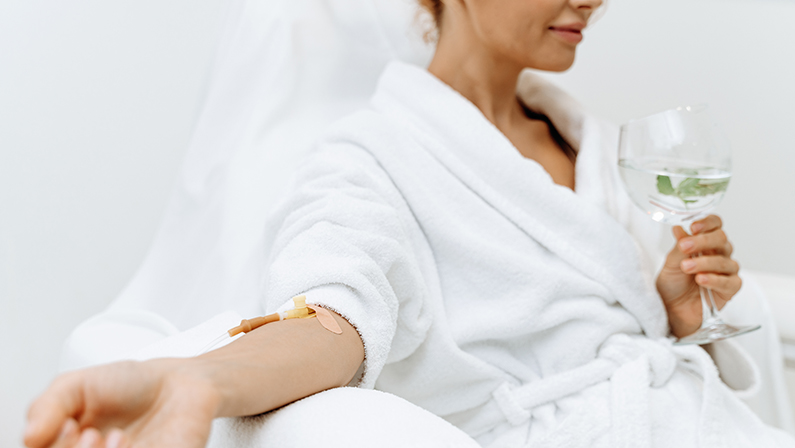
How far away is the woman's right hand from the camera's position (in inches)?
13.8

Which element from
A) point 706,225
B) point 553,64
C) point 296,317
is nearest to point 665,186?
point 706,225

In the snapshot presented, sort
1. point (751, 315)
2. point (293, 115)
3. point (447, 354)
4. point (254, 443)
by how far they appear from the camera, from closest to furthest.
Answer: point (254, 443), point (447, 354), point (751, 315), point (293, 115)

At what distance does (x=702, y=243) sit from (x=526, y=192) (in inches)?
10.8

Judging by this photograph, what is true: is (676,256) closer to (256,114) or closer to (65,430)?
(256,114)

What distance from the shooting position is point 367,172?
85cm

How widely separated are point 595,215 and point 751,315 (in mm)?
443

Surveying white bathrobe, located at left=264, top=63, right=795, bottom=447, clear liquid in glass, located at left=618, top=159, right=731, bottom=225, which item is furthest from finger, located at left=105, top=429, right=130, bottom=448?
clear liquid in glass, located at left=618, top=159, right=731, bottom=225

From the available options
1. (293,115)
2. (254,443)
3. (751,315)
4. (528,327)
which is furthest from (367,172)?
(751,315)

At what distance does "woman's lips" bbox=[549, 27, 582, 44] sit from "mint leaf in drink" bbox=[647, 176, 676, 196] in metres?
0.30

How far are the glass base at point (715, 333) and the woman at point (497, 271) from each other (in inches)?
1.6

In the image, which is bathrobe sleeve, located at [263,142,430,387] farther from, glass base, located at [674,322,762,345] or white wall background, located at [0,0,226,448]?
white wall background, located at [0,0,226,448]

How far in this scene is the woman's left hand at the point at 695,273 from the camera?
3.22 feet

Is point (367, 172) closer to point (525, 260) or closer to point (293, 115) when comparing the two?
point (525, 260)

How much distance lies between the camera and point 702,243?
0.98m
